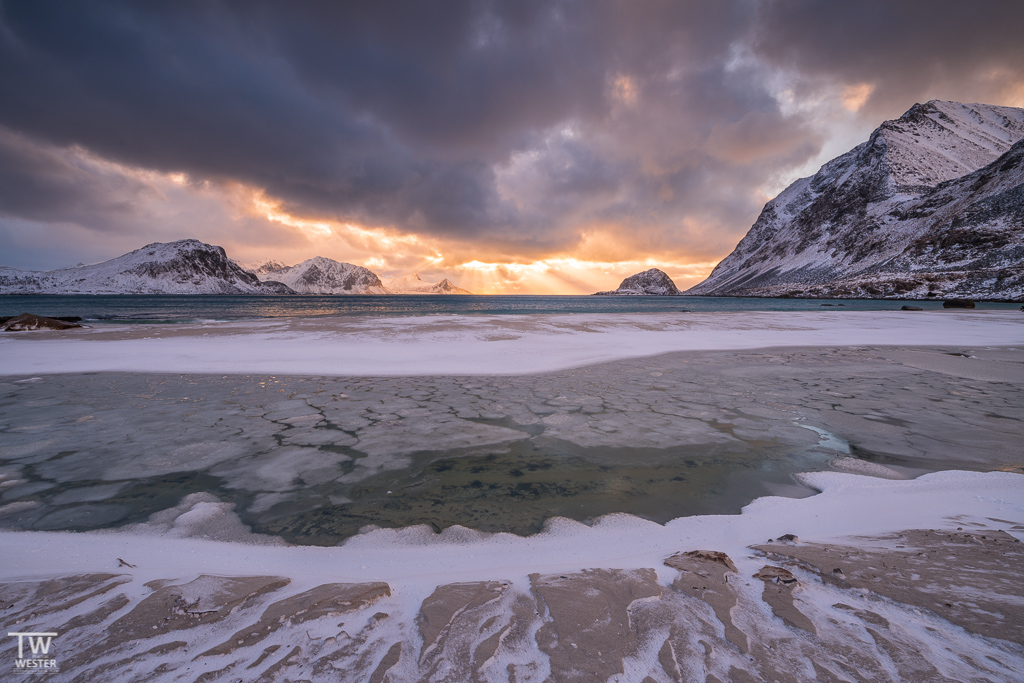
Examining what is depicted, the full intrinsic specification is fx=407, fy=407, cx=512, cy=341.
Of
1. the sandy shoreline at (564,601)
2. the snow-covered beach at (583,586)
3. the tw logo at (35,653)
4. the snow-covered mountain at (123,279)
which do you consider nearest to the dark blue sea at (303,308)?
the snow-covered beach at (583,586)

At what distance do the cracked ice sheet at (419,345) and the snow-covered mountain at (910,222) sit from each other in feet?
217

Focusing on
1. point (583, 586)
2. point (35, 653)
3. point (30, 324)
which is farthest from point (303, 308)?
point (583, 586)

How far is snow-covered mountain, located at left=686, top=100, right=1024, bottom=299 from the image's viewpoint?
72250 millimetres

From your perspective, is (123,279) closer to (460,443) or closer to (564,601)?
(460,443)

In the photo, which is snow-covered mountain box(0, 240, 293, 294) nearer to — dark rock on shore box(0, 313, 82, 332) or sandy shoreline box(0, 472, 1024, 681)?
dark rock on shore box(0, 313, 82, 332)

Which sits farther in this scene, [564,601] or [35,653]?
[564,601]

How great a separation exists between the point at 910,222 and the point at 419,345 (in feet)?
468

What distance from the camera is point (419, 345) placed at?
1226 centimetres

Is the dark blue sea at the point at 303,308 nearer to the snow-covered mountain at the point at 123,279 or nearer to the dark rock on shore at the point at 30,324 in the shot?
the dark rock on shore at the point at 30,324

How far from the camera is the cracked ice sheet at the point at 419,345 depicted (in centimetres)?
909

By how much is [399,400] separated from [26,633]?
182 inches

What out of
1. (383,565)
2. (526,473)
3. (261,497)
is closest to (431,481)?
(526,473)

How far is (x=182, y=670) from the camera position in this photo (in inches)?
67.9

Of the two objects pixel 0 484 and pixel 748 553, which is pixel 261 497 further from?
pixel 748 553
